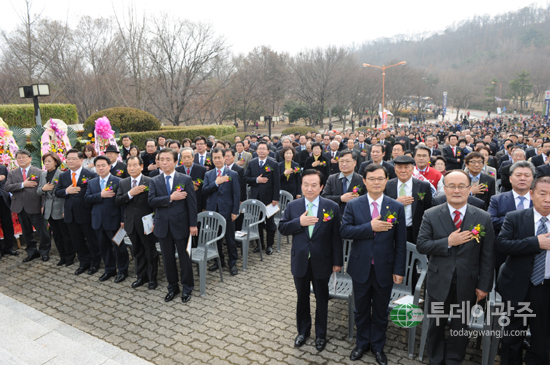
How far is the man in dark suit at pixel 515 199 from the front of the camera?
158 inches

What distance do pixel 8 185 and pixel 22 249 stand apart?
1.72m

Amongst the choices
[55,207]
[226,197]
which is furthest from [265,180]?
[55,207]

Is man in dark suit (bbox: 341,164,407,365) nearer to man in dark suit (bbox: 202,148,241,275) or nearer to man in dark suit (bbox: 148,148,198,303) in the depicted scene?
man in dark suit (bbox: 148,148,198,303)

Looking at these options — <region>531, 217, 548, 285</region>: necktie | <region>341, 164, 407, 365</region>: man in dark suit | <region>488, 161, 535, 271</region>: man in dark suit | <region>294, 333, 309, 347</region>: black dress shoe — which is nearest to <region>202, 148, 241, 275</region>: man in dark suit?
<region>294, 333, 309, 347</region>: black dress shoe

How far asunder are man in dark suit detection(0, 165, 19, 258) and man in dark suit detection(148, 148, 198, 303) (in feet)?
13.6

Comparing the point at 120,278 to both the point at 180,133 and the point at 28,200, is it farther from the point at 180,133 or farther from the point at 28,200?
the point at 180,133

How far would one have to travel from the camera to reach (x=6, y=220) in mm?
7246

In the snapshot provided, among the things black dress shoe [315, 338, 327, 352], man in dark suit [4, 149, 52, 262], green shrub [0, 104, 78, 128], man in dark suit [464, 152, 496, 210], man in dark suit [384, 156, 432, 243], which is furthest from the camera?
green shrub [0, 104, 78, 128]

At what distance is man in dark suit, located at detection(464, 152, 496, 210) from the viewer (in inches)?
217

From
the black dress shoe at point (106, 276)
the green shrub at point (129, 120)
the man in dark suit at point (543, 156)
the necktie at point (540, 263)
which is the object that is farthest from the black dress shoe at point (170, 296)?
the green shrub at point (129, 120)

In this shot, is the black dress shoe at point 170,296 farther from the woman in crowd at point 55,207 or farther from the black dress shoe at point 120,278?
the woman in crowd at point 55,207

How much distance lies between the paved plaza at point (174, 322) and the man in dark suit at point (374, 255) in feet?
1.06

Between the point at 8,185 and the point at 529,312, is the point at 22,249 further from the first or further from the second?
the point at 529,312

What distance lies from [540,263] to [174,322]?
421 cm
